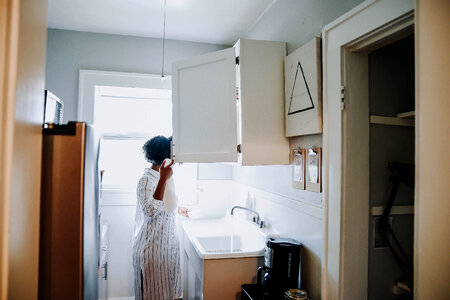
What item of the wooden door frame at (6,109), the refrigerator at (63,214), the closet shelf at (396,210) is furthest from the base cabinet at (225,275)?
the wooden door frame at (6,109)

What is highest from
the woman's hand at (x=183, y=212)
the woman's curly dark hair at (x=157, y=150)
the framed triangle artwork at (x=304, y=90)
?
the framed triangle artwork at (x=304, y=90)

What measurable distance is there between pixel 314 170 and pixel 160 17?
1.80 metres

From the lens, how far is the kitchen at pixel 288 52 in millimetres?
1539

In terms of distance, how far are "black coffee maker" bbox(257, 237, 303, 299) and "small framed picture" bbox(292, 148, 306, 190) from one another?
1.14 feet

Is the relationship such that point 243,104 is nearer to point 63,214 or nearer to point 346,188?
point 346,188

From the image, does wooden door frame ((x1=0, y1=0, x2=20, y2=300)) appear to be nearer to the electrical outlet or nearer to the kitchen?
the kitchen

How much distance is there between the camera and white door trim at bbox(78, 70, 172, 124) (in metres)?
2.78

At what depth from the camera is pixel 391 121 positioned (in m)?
1.47

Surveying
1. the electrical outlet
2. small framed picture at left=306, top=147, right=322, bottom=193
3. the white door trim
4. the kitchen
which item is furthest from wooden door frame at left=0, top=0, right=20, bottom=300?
the white door trim

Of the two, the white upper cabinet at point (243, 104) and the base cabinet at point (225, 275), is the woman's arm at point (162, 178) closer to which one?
the white upper cabinet at point (243, 104)

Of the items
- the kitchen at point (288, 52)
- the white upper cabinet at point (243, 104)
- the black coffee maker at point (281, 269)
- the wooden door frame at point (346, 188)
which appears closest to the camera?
the wooden door frame at point (346, 188)

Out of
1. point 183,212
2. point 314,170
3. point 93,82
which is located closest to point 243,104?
point 314,170

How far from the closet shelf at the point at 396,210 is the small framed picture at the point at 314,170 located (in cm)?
26

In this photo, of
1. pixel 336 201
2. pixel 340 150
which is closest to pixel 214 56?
pixel 340 150
